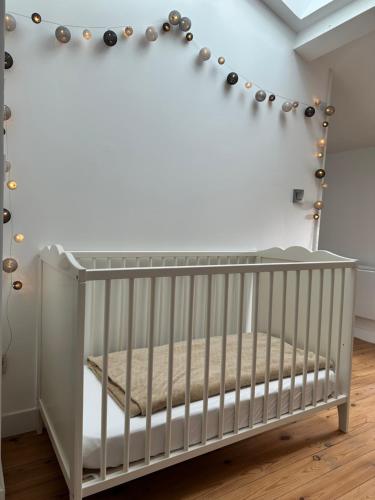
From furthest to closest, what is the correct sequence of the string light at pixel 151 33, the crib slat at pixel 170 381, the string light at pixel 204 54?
1. the string light at pixel 204 54
2. the string light at pixel 151 33
3. the crib slat at pixel 170 381

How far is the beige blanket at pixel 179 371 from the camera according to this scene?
1339 millimetres

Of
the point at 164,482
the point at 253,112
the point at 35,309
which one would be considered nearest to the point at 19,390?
the point at 35,309

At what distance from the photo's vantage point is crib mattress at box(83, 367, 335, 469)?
3.84ft

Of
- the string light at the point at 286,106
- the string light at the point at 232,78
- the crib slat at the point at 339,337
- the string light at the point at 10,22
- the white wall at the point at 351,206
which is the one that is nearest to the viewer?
the string light at the point at 10,22

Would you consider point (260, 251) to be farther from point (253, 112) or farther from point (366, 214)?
point (366, 214)

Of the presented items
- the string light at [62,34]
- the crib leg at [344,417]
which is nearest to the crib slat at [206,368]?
the crib leg at [344,417]

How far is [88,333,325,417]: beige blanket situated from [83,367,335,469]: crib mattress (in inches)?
1.3

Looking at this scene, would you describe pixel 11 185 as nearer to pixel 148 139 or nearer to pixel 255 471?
pixel 148 139

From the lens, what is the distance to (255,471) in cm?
147

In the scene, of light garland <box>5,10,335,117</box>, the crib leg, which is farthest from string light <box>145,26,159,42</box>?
the crib leg

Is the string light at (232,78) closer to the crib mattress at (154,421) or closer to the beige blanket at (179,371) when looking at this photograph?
the beige blanket at (179,371)

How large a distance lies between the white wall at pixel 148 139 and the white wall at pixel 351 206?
1.24 metres

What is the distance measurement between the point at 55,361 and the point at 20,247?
572 millimetres

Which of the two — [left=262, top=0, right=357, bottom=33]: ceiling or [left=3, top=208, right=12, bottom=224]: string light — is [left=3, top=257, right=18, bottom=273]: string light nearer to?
[left=3, top=208, right=12, bottom=224]: string light
